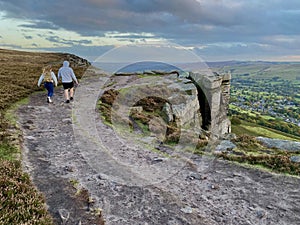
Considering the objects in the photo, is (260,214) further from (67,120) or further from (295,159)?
(67,120)

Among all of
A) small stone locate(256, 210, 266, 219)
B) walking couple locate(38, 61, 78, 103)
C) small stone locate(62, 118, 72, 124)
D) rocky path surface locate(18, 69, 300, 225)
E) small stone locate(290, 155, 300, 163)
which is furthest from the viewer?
walking couple locate(38, 61, 78, 103)

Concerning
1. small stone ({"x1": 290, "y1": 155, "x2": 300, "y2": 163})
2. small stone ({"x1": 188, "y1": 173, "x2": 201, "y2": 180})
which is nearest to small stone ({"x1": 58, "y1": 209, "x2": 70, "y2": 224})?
small stone ({"x1": 188, "y1": 173, "x2": 201, "y2": 180})

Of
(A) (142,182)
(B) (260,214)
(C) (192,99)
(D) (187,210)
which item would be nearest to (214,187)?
(B) (260,214)

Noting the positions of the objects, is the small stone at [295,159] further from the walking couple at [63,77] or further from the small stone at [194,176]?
the walking couple at [63,77]

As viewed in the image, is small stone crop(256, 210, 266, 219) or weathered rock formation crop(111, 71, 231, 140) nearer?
small stone crop(256, 210, 266, 219)

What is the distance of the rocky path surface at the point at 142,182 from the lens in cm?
859

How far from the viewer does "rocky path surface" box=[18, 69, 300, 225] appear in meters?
8.59

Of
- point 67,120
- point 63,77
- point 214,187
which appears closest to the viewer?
point 214,187

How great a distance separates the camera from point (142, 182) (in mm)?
10578

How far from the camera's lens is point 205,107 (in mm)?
31594

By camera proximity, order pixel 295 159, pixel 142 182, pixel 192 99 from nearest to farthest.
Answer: pixel 142 182
pixel 295 159
pixel 192 99

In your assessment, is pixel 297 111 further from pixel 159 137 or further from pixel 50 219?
pixel 50 219

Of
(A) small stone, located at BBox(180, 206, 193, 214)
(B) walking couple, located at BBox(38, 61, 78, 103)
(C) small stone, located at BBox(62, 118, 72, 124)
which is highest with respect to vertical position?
(B) walking couple, located at BBox(38, 61, 78, 103)

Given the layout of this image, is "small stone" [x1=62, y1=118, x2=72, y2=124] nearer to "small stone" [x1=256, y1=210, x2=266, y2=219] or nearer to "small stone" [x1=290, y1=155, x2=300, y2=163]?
"small stone" [x1=256, y1=210, x2=266, y2=219]
